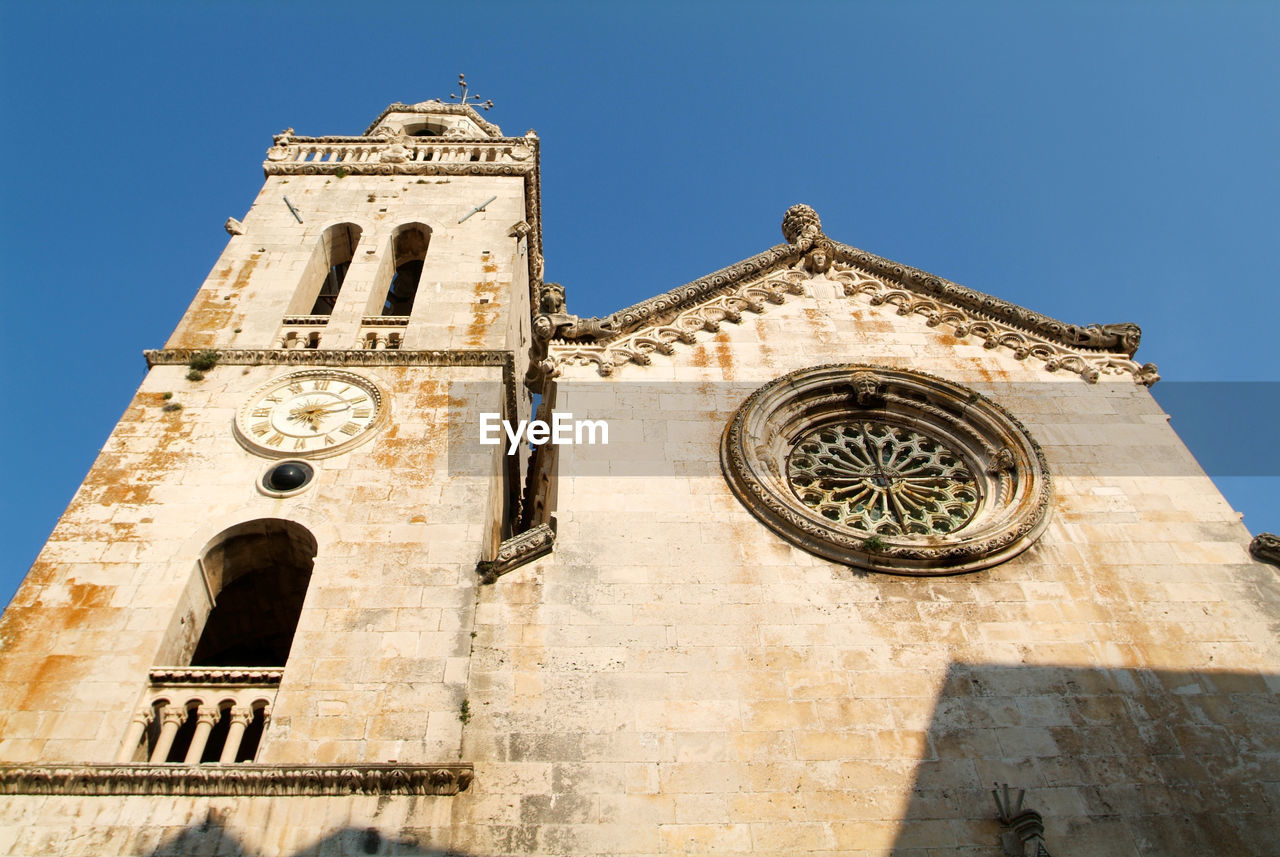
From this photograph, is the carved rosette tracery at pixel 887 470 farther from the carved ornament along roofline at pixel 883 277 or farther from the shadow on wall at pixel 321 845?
the shadow on wall at pixel 321 845

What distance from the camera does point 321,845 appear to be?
28.6 ft

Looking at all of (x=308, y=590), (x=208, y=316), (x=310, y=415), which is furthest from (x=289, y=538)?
(x=208, y=316)

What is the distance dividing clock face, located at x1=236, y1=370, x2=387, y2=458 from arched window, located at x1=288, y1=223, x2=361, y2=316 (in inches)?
101

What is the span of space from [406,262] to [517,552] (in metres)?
10.5

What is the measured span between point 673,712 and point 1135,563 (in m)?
5.46

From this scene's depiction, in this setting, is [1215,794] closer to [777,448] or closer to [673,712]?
[673,712]

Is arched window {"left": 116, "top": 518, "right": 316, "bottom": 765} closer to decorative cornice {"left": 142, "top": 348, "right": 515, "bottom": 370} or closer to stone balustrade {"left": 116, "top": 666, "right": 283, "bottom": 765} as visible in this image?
stone balustrade {"left": 116, "top": 666, "right": 283, "bottom": 765}

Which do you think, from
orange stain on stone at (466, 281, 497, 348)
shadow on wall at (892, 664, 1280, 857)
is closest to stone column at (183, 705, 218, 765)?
shadow on wall at (892, 664, 1280, 857)

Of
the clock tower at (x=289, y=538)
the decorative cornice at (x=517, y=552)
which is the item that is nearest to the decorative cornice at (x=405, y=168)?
the clock tower at (x=289, y=538)

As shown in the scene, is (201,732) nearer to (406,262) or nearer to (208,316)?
(208,316)

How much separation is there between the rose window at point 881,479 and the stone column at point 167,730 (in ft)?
23.5

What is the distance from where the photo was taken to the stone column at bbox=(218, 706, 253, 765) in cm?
983

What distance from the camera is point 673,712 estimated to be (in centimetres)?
998

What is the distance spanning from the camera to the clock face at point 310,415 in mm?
13375
